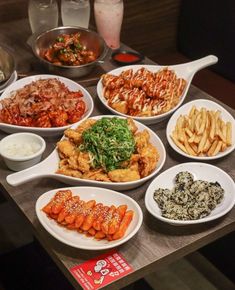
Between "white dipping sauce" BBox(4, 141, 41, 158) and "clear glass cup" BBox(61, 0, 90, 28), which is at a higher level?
"clear glass cup" BBox(61, 0, 90, 28)

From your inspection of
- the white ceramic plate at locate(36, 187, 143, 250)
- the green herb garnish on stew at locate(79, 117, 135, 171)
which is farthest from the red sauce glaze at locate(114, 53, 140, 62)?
the white ceramic plate at locate(36, 187, 143, 250)

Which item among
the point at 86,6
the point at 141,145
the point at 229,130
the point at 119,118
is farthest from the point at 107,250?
the point at 86,6

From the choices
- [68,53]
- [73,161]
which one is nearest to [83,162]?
[73,161]

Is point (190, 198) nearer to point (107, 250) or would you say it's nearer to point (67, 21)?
point (107, 250)

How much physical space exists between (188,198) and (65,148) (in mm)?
461

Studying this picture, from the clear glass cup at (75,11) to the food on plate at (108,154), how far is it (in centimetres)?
109

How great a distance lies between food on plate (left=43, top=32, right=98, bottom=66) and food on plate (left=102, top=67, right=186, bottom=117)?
230 millimetres

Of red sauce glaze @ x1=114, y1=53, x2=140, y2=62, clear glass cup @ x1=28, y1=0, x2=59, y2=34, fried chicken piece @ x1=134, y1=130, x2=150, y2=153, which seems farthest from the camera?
clear glass cup @ x1=28, y1=0, x2=59, y2=34

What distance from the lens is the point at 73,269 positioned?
1.33 meters

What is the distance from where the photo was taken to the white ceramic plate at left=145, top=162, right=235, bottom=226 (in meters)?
1.45

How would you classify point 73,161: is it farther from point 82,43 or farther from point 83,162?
point 82,43

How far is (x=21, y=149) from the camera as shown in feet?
5.59

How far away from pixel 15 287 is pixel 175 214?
1115 millimetres

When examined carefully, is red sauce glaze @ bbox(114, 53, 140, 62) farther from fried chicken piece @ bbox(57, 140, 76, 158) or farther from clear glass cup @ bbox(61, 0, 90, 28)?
fried chicken piece @ bbox(57, 140, 76, 158)
